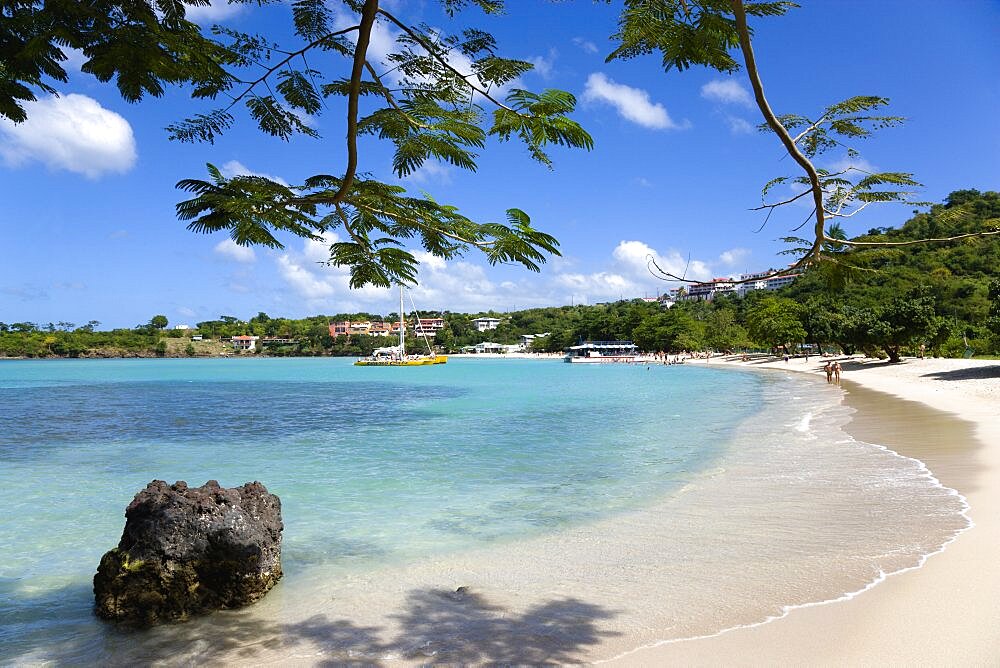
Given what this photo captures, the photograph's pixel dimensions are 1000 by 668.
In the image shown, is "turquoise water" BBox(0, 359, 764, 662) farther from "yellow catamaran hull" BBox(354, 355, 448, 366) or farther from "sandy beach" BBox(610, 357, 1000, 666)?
"yellow catamaran hull" BBox(354, 355, 448, 366)

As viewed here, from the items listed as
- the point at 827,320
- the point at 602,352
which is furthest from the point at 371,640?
the point at 602,352

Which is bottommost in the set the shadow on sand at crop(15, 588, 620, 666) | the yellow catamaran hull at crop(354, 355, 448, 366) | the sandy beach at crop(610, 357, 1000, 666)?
the yellow catamaran hull at crop(354, 355, 448, 366)

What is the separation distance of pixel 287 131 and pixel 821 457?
12377mm

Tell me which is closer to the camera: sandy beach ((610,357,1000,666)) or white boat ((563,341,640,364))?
sandy beach ((610,357,1000,666))

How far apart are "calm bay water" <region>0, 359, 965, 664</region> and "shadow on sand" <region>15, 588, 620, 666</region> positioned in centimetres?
3

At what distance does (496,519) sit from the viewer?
8703 mm

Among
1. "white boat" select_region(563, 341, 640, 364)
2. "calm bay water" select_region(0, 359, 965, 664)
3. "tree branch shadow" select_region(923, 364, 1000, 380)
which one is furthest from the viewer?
"white boat" select_region(563, 341, 640, 364)

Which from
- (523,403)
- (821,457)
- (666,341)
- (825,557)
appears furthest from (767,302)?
(825,557)

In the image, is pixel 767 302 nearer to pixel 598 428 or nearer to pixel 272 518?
pixel 598 428

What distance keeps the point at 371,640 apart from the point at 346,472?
843 centimetres

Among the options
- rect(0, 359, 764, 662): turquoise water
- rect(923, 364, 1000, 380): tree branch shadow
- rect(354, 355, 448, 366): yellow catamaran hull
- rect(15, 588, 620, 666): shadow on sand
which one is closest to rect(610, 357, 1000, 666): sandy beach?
rect(15, 588, 620, 666): shadow on sand

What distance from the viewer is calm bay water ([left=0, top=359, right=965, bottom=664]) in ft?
16.8

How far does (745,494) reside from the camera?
9.24 metres

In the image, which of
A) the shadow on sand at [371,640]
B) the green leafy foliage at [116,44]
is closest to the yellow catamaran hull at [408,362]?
the shadow on sand at [371,640]
